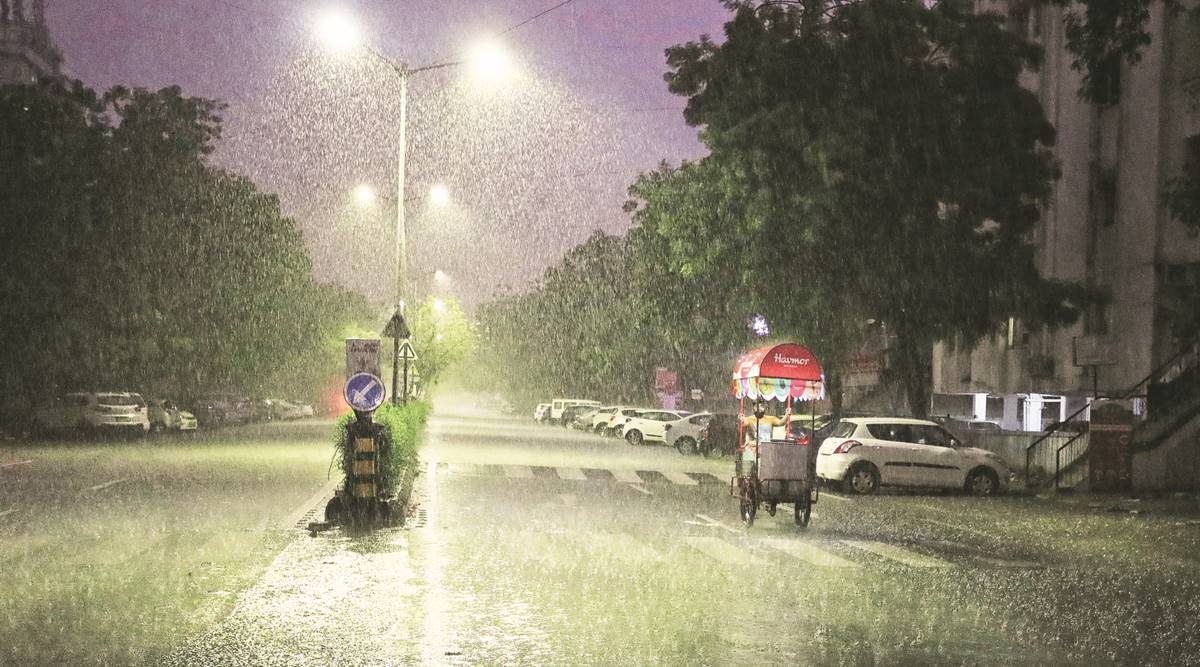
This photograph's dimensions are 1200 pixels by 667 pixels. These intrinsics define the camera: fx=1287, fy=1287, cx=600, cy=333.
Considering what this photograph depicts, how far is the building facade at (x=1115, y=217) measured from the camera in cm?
3038

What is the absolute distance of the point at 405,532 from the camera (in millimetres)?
15352

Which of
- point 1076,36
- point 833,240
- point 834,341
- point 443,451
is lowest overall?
point 443,451

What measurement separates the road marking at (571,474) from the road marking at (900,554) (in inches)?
433

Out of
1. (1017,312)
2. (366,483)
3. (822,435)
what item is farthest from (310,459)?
(1017,312)

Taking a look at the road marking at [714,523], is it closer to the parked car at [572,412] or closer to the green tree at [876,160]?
the green tree at [876,160]

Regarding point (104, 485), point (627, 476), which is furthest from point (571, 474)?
point (104, 485)

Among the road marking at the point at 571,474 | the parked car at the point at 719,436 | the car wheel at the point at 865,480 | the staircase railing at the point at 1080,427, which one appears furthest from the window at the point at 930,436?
the parked car at the point at 719,436

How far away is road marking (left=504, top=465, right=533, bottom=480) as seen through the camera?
84.6ft

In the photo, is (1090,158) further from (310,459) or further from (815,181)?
(310,459)

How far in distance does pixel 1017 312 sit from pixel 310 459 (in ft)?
55.8

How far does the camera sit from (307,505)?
728 inches

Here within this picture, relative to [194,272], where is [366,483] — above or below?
below

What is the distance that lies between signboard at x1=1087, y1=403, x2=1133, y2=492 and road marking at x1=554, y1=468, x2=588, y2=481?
10231mm

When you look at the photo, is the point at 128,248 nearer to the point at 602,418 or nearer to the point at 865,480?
the point at 602,418
